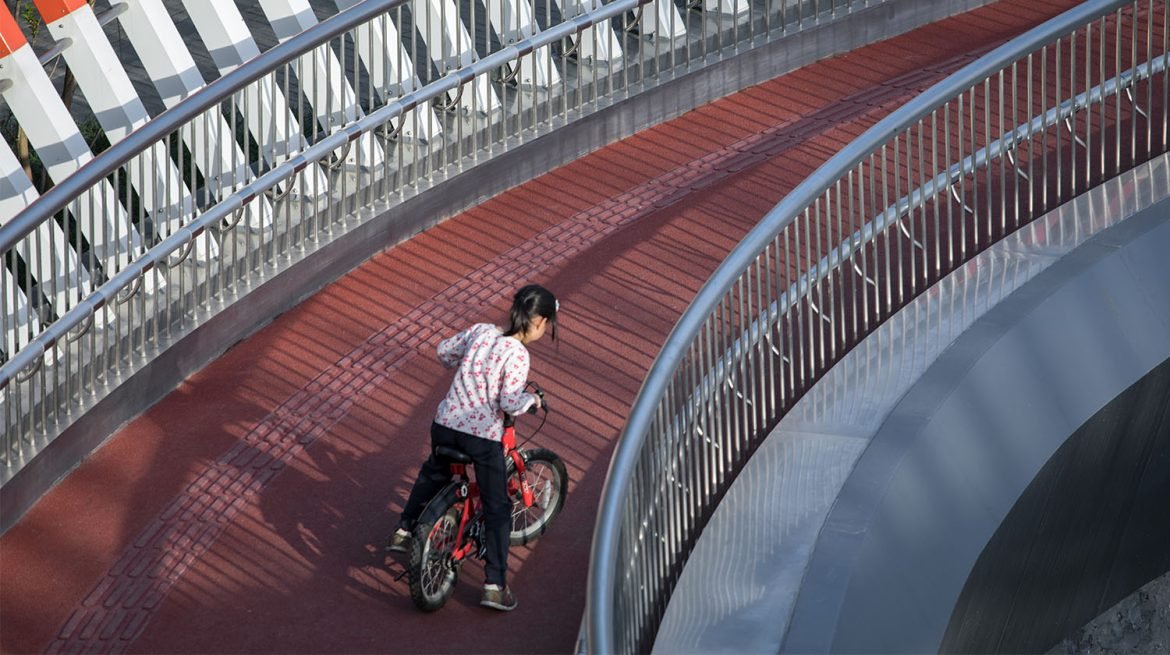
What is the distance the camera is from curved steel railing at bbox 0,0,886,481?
26.2 ft

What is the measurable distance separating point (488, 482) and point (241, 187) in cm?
287

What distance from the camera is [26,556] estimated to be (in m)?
7.59

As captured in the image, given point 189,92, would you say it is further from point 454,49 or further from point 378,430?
point 378,430

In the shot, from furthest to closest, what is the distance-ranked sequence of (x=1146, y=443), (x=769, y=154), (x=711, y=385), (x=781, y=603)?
(x=769, y=154) < (x=1146, y=443) < (x=711, y=385) < (x=781, y=603)

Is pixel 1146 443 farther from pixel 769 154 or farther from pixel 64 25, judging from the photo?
pixel 64 25

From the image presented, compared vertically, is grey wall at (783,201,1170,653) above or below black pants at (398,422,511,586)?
below

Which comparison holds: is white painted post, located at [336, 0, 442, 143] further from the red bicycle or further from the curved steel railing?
the red bicycle

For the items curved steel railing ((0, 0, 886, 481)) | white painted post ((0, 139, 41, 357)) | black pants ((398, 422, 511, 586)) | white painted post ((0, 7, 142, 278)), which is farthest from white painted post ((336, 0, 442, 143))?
black pants ((398, 422, 511, 586))

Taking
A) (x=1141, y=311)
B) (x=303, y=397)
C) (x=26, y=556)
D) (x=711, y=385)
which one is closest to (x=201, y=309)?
(x=303, y=397)

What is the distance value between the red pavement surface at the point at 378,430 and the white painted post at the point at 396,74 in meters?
0.62

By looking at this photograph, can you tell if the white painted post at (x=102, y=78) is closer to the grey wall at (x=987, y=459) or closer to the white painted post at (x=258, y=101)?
the white painted post at (x=258, y=101)

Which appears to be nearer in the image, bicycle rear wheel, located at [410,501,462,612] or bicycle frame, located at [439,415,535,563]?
bicycle rear wheel, located at [410,501,462,612]

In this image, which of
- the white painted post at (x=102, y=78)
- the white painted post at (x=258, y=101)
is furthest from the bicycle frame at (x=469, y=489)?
the white painted post at (x=258, y=101)

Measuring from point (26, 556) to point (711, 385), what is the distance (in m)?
3.18
